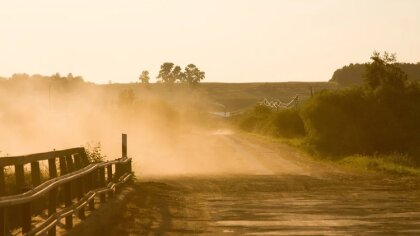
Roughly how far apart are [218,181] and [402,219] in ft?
47.8

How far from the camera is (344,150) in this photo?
44250mm

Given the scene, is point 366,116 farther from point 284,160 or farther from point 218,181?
point 218,181

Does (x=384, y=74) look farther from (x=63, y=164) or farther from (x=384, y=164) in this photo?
(x=63, y=164)

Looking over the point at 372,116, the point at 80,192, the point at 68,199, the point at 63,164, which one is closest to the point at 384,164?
the point at 372,116

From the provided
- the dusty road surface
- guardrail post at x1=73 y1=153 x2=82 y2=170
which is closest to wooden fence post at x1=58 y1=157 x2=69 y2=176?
guardrail post at x1=73 y1=153 x2=82 y2=170

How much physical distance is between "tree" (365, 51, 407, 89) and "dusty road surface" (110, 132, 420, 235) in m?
10.1

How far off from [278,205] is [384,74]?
2670cm

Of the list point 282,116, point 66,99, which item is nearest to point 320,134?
point 282,116

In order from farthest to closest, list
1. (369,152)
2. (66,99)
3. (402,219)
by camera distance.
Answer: (66,99)
(369,152)
(402,219)

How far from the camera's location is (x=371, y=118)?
4350 cm

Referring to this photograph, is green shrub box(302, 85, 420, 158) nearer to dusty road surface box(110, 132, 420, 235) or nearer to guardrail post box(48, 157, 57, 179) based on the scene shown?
dusty road surface box(110, 132, 420, 235)

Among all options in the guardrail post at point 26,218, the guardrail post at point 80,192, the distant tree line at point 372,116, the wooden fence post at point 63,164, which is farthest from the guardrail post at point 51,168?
the distant tree line at point 372,116

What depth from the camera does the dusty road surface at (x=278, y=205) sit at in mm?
14805

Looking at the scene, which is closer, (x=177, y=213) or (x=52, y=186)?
(x=52, y=186)
